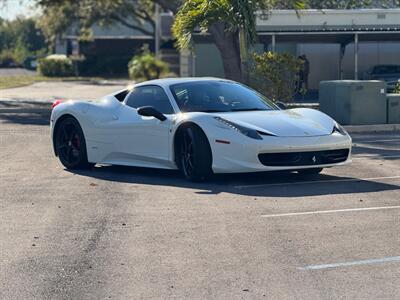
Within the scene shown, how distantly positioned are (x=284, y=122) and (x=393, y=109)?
9735mm

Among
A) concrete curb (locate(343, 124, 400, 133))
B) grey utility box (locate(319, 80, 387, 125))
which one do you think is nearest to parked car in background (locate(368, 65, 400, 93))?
grey utility box (locate(319, 80, 387, 125))

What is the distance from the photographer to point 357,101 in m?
20.4

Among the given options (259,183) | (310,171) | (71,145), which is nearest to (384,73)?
(71,145)

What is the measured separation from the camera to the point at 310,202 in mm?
10117

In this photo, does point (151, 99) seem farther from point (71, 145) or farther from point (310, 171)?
point (310, 171)

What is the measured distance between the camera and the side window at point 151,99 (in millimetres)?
12391

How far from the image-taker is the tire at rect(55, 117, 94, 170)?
523 inches

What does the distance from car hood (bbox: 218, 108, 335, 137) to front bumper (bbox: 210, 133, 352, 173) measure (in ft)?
0.32

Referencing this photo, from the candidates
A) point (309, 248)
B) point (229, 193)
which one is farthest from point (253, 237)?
point (229, 193)

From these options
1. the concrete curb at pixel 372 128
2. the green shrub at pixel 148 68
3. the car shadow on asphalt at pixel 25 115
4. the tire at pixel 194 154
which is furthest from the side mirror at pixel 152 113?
the green shrub at pixel 148 68

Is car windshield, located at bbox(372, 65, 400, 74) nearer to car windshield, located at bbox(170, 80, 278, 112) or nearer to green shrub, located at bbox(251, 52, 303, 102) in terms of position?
green shrub, located at bbox(251, 52, 303, 102)

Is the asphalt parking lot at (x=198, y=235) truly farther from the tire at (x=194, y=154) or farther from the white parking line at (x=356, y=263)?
the tire at (x=194, y=154)

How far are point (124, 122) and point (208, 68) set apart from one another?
1045 inches

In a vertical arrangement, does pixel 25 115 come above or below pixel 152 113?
below
